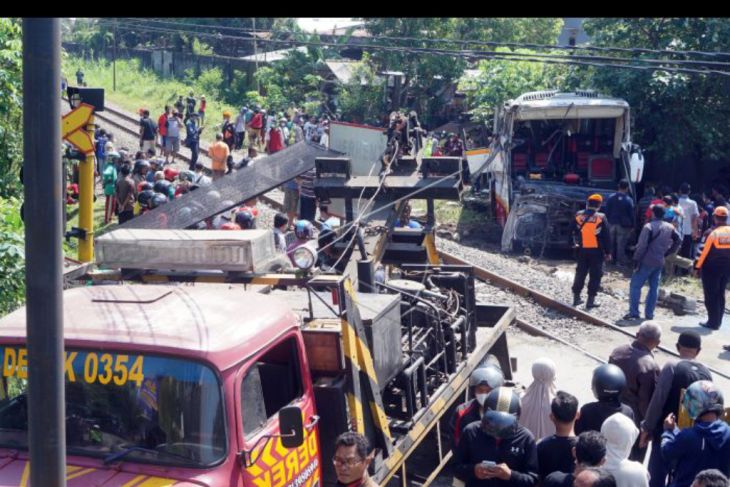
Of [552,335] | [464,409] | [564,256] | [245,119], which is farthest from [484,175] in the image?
[464,409]

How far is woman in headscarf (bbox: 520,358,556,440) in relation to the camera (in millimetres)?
6809

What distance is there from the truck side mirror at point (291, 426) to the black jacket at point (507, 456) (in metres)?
1.42

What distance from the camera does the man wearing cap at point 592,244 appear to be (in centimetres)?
1353

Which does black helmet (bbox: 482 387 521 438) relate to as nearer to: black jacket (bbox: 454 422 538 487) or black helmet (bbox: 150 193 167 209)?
black jacket (bbox: 454 422 538 487)

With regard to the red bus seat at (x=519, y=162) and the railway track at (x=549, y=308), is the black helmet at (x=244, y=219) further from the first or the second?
the red bus seat at (x=519, y=162)

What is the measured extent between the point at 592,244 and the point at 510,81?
45.0ft

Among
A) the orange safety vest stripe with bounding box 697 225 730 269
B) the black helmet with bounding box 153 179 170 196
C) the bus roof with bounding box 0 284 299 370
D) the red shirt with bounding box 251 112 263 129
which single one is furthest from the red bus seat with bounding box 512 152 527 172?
the bus roof with bounding box 0 284 299 370

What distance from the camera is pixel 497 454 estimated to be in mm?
5797

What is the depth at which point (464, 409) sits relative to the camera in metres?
6.66

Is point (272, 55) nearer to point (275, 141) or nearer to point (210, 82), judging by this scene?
point (210, 82)

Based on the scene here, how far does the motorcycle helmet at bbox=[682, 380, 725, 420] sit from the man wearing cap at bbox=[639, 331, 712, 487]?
753mm

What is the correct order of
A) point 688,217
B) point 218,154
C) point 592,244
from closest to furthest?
point 592,244, point 688,217, point 218,154

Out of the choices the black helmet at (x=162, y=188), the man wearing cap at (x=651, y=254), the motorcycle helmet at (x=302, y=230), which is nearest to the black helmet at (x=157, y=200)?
the black helmet at (x=162, y=188)

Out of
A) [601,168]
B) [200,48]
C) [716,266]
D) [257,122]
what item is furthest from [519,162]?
[200,48]
